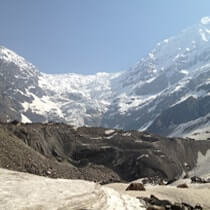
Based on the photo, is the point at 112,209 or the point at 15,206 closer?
the point at 15,206

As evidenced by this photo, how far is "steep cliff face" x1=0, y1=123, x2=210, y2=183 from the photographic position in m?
79.2

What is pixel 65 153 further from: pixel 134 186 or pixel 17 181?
pixel 17 181

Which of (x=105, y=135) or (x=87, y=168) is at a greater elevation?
(x=105, y=135)

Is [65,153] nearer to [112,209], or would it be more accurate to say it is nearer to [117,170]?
[117,170]

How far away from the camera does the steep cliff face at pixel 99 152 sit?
7917 centimetres

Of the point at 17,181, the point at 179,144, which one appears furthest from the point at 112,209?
the point at 179,144

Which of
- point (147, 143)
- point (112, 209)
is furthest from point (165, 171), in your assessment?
point (112, 209)

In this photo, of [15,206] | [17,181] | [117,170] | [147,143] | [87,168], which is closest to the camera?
[15,206]

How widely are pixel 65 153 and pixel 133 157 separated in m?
17.8

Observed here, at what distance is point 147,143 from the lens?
124 m

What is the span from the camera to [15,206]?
11430 mm

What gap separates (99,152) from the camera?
112m

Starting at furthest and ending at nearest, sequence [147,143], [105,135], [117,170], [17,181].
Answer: [105,135], [147,143], [117,170], [17,181]

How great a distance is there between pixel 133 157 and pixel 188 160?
81.1 feet
